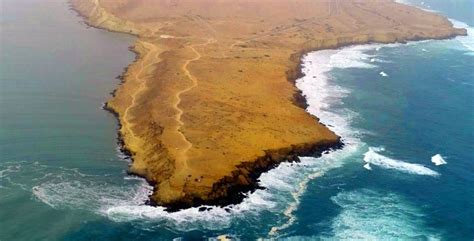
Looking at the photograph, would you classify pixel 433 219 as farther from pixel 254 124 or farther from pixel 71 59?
pixel 71 59

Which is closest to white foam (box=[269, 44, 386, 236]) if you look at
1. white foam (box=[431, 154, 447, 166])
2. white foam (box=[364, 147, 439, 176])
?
white foam (box=[364, 147, 439, 176])

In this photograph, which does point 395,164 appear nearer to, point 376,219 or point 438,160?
point 438,160

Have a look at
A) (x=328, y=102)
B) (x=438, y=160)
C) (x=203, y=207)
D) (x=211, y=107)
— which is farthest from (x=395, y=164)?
(x=203, y=207)

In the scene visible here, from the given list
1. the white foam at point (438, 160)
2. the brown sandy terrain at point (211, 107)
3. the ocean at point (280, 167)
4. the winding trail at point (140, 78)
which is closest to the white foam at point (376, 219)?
the ocean at point (280, 167)

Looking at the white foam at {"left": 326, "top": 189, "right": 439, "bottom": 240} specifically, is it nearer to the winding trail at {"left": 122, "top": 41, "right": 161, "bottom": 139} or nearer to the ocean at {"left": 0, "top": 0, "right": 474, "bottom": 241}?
the ocean at {"left": 0, "top": 0, "right": 474, "bottom": 241}

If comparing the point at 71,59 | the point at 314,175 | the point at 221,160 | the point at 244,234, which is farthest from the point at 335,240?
the point at 71,59

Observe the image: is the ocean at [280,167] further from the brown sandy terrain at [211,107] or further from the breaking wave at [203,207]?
the brown sandy terrain at [211,107]
